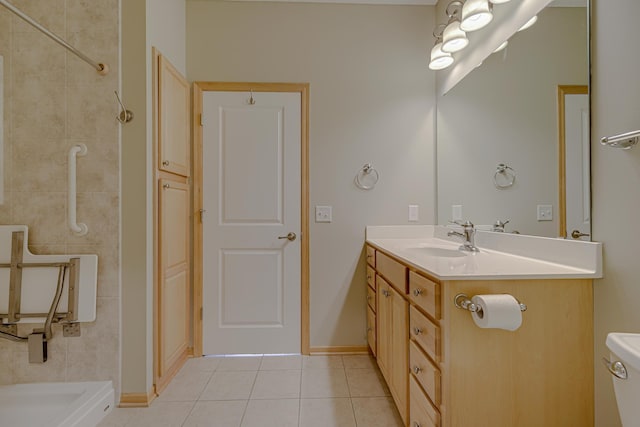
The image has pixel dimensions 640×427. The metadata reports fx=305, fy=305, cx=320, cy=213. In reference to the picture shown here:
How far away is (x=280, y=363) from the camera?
88.0 inches

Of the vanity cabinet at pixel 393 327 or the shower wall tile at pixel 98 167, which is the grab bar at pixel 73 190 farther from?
the vanity cabinet at pixel 393 327

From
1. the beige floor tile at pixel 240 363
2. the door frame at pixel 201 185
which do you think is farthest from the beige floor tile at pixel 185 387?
the door frame at pixel 201 185

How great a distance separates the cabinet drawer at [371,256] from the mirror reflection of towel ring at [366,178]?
48 centimetres

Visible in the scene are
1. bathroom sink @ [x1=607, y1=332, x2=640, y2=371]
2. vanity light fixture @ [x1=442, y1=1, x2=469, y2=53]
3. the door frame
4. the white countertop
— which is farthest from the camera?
the door frame

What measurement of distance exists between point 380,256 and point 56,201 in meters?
1.94

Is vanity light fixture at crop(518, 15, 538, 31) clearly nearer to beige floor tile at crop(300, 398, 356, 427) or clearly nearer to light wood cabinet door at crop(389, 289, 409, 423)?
light wood cabinet door at crop(389, 289, 409, 423)

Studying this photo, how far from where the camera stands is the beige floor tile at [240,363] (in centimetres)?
217

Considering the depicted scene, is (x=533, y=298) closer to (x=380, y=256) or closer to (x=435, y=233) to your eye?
(x=380, y=256)

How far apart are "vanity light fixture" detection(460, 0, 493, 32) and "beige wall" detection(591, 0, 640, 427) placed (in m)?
0.59

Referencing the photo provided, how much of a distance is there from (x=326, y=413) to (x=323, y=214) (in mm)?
1300

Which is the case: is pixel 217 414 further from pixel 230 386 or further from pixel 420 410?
pixel 420 410

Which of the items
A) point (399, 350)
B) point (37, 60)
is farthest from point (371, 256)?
point (37, 60)

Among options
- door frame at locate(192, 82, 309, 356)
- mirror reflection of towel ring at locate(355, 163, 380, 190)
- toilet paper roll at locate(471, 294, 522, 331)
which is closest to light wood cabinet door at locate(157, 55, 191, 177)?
door frame at locate(192, 82, 309, 356)

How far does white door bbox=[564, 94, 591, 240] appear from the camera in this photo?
1.17 meters
